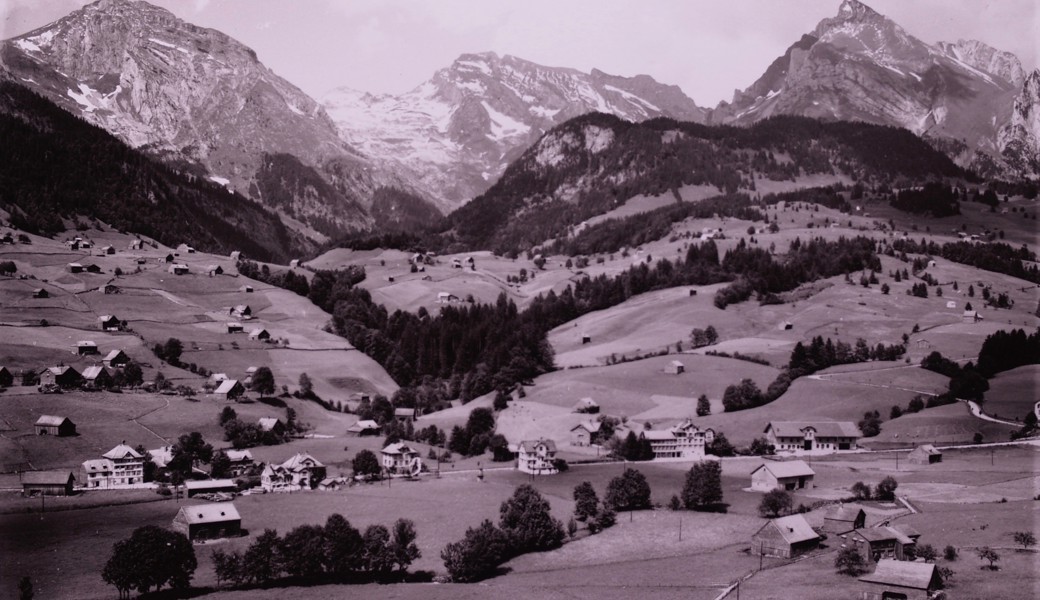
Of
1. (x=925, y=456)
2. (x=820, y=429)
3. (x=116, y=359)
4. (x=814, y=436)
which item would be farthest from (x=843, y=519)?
(x=116, y=359)

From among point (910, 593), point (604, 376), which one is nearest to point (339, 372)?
point (604, 376)

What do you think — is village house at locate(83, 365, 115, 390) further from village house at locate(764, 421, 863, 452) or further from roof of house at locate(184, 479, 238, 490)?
A: village house at locate(764, 421, 863, 452)

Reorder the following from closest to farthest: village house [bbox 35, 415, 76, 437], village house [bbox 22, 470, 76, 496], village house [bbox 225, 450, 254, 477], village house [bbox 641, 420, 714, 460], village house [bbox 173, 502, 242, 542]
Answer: village house [bbox 173, 502, 242, 542], village house [bbox 22, 470, 76, 496], village house [bbox 35, 415, 76, 437], village house [bbox 225, 450, 254, 477], village house [bbox 641, 420, 714, 460]

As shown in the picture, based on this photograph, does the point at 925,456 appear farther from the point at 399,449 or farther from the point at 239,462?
the point at 239,462

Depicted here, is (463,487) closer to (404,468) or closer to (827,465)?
(404,468)

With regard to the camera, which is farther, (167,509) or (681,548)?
(167,509)

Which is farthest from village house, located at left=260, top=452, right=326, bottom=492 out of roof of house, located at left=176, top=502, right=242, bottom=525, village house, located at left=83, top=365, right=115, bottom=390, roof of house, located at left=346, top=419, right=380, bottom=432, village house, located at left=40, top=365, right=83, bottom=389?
village house, located at left=40, top=365, right=83, bottom=389

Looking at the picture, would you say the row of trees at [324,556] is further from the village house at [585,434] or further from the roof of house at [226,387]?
the roof of house at [226,387]
